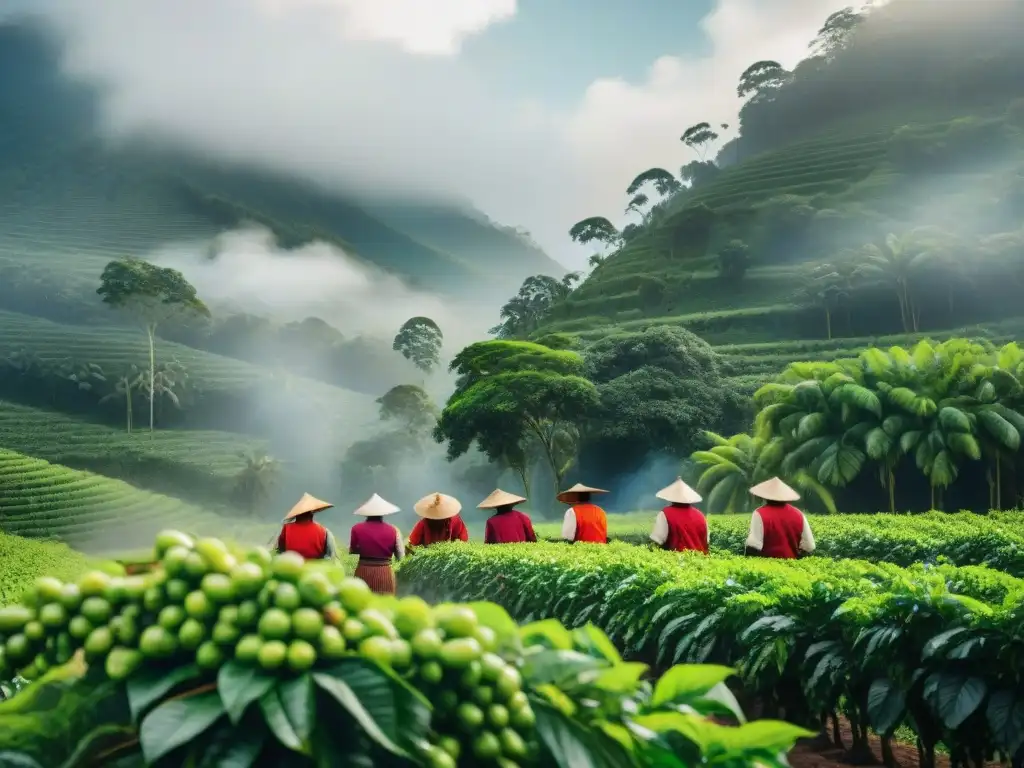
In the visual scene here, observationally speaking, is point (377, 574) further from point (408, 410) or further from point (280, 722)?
point (408, 410)

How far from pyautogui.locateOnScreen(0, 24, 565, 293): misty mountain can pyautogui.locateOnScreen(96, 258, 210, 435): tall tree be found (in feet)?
15.3

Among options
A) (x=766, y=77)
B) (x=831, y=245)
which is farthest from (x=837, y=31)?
(x=831, y=245)

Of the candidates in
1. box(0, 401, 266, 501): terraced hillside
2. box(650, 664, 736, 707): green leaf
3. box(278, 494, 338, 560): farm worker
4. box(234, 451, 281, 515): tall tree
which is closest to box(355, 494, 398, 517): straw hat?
box(278, 494, 338, 560): farm worker

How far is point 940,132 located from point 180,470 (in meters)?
43.0

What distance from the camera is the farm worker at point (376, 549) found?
8.08 m

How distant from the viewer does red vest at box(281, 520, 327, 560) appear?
7594 millimetres

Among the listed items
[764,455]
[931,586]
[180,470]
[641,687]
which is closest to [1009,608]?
[931,586]

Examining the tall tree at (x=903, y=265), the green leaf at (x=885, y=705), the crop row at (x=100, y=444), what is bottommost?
the green leaf at (x=885, y=705)

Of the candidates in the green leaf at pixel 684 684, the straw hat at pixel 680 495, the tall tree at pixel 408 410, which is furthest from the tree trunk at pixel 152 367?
the green leaf at pixel 684 684

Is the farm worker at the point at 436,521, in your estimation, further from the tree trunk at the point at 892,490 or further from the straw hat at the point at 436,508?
the tree trunk at the point at 892,490

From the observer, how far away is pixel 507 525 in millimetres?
9148

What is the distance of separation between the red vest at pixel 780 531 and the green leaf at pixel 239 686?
21.5ft

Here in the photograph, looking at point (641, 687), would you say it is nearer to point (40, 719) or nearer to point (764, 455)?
point (40, 719)

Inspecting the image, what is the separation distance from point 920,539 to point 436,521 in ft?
15.8
